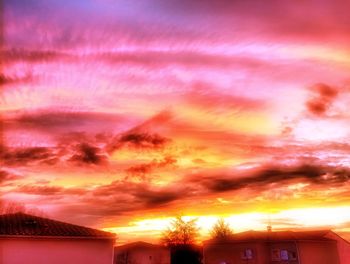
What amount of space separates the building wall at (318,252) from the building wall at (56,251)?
2787 centimetres

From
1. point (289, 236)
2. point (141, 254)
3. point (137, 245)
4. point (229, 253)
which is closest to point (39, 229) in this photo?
point (229, 253)

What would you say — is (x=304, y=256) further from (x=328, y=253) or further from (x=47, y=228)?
(x=47, y=228)

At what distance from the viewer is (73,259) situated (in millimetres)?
23797

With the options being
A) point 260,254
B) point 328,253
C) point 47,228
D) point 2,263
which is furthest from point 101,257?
point 328,253

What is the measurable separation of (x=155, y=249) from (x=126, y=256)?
5.47 metres

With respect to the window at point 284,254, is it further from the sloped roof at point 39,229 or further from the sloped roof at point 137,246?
the sloped roof at point 137,246

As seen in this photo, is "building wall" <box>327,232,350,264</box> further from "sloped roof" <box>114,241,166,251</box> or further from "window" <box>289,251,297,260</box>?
"sloped roof" <box>114,241,166,251</box>

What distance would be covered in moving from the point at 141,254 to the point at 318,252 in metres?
32.5

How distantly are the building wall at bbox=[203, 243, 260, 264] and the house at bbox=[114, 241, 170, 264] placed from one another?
48.0ft

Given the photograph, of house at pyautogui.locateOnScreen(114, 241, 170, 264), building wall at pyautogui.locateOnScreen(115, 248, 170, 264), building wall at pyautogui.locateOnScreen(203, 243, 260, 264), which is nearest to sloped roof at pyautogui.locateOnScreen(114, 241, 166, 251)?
house at pyautogui.locateOnScreen(114, 241, 170, 264)

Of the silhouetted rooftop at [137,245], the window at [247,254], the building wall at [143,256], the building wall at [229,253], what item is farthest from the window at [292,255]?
the silhouetted rooftop at [137,245]

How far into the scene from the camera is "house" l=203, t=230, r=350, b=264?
43.9 metres

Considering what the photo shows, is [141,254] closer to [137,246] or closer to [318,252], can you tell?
[137,246]

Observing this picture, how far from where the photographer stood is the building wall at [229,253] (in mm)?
45772
